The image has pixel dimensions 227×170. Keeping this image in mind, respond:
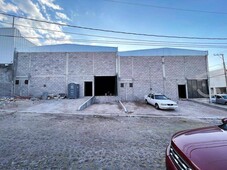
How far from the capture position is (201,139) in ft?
6.49

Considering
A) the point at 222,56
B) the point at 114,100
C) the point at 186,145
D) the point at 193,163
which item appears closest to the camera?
the point at 193,163

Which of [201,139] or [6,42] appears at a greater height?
[6,42]

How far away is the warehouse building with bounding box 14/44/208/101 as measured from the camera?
17.8 metres

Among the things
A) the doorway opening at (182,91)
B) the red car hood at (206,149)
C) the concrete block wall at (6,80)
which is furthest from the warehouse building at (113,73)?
the red car hood at (206,149)

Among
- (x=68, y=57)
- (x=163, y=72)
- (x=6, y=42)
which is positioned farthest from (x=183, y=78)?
(x=6, y=42)

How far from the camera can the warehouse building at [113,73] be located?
17.8 meters

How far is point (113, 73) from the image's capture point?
1833cm

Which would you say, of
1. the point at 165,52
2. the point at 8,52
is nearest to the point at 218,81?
the point at 165,52

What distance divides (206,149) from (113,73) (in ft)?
55.6

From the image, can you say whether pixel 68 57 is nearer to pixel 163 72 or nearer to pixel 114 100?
pixel 114 100

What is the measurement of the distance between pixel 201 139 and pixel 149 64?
17.6 meters

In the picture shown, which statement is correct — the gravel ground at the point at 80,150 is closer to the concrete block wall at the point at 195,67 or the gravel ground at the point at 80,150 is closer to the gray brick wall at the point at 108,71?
the gray brick wall at the point at 108,71

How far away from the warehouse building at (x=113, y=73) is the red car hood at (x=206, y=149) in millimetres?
15425

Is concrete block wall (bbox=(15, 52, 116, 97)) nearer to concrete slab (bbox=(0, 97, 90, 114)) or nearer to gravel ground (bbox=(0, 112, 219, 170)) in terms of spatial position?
concrete slab (bbox=(0, 97, 90, 114))
